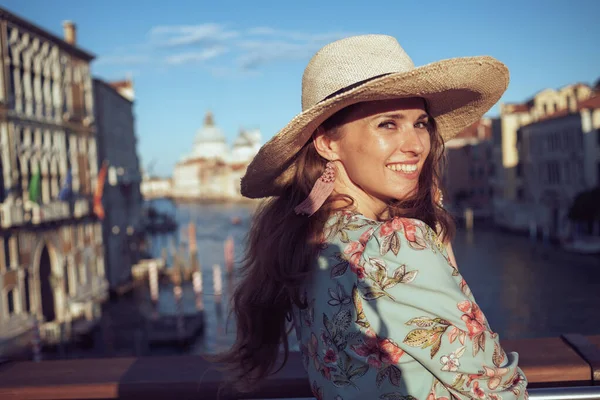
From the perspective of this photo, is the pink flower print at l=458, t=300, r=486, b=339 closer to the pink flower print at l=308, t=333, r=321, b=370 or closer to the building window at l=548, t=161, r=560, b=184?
the pink flower print at l=308, t=333, r=321, b=370

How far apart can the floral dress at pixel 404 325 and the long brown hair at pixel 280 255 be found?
0.08 metres

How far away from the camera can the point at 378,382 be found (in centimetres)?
76

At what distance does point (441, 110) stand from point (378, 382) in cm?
51

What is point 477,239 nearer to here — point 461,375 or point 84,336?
point 84,336

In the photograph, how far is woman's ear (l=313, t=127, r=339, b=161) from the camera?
0.94 meters

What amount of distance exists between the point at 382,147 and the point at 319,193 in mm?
105

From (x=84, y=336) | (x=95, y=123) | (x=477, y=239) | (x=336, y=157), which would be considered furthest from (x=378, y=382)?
(x=477, y=239)

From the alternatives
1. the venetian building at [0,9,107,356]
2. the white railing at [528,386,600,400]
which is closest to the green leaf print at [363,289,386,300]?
the white railing at [528,386,600,400]

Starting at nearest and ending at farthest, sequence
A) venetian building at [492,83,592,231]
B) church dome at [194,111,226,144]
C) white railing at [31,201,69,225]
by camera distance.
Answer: white railing at [31,201,69,225] < venetian building at [492,83,592,231] < church dome at [194,111,226,144]

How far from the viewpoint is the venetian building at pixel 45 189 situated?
977cm

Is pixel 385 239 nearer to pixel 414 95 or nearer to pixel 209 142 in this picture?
pixel 414 95

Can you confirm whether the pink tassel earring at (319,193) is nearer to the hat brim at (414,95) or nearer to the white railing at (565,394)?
the hat brim at (414,95)

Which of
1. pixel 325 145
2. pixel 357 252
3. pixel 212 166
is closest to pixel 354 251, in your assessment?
pixel 357 252

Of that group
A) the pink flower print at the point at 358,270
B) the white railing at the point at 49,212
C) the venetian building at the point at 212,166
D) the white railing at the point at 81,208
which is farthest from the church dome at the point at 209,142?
the pink flower print at the point at 358,270
